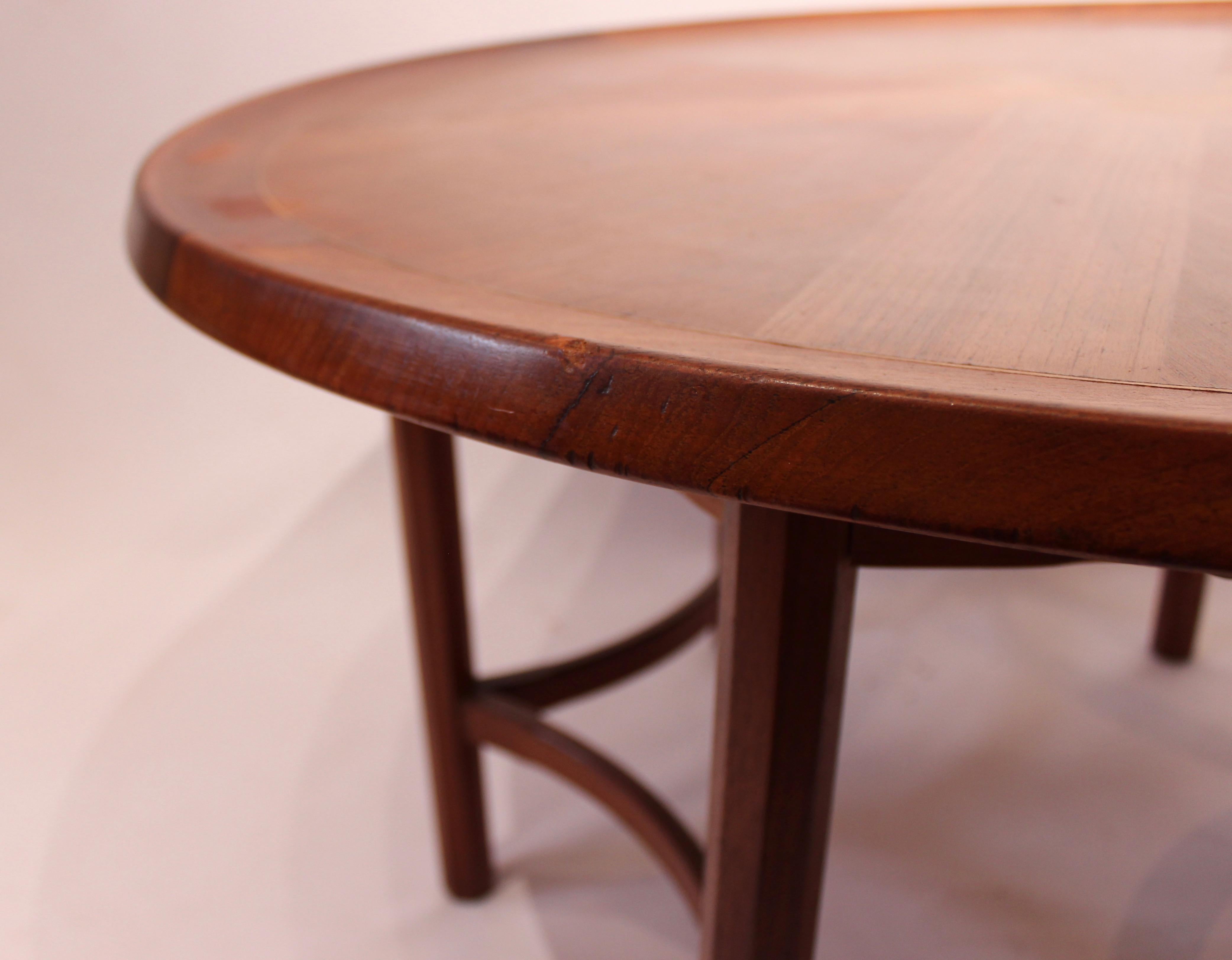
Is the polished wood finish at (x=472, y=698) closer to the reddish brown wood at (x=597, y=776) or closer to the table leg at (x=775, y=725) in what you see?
the reddish brown wood at (x=597, y=776)

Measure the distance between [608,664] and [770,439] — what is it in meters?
0.72

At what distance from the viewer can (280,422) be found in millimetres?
1686

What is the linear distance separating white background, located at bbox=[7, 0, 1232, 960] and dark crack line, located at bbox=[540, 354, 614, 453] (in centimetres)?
73

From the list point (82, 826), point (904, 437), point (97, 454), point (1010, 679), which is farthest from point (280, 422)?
point (904, 437)

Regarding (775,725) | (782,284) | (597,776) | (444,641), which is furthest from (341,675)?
(782,284)

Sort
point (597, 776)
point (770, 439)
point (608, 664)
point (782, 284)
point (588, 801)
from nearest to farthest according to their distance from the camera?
1. point (770, 439)
2. point (782, 284)
3. point (597, 776)
4. point (608, 664)
5. point (588, 801)

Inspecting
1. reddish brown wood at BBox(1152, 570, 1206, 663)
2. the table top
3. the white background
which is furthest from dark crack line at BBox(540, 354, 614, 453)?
reddish brown wood at BBox(1152, 570, 1206, 663)

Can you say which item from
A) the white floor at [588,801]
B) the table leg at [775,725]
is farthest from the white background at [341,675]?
the table leg at [775,725]

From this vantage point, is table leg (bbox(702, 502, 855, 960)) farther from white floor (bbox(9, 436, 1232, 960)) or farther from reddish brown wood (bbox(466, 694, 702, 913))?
white floor (bbox(9, 436, 1232, 960))

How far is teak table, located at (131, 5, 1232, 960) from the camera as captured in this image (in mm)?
273

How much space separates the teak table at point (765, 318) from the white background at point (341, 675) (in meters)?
0.26

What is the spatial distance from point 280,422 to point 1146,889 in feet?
4.19

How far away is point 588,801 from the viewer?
43.8 inches

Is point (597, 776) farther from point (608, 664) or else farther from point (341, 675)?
point (341, 675)
